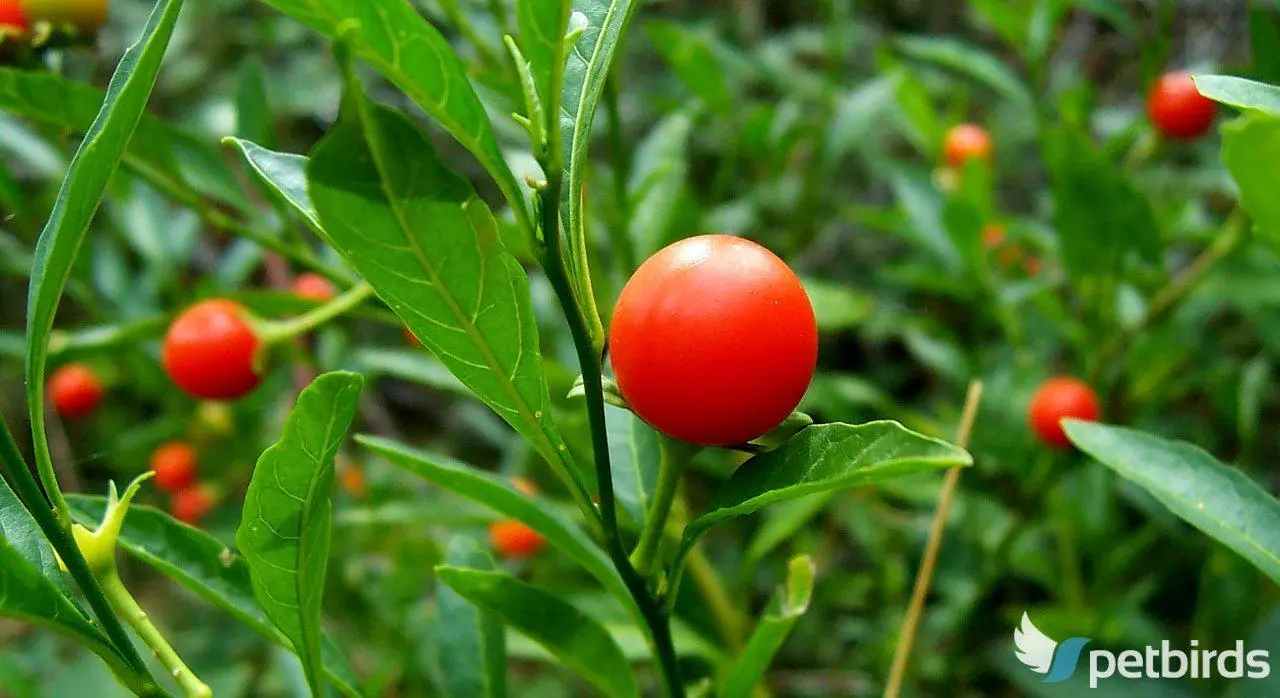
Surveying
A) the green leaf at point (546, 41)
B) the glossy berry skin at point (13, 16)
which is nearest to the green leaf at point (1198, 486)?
the green leaf at point (546, 41)

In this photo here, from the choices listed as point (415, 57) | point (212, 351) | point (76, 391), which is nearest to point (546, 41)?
point (415, 57)

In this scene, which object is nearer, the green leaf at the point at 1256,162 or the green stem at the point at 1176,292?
the green leaf at the point at 1256,162

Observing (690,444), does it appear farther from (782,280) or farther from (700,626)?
(700,626)

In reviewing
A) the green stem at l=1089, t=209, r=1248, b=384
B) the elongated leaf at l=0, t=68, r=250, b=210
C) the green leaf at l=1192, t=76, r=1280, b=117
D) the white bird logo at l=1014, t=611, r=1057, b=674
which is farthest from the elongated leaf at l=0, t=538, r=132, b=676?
the green stem at l=1089, t=209, r=1248, b=384

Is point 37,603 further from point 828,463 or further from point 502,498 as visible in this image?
point 828,463

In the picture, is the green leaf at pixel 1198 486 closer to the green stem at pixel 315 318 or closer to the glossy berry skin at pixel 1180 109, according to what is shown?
the green stem at pixel 315 318
